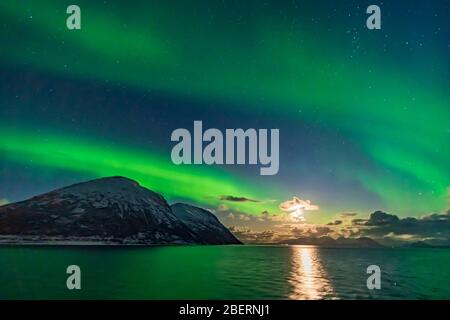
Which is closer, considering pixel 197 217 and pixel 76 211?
pixel 197 217

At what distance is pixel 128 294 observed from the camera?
7.10 m

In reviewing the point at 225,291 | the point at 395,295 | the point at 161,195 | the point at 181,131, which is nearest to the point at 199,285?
the point at 225,291

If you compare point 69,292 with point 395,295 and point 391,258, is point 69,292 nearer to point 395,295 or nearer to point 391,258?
point 395,295

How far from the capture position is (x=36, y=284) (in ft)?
24.5

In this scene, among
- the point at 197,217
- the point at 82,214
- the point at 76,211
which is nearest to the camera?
the point at 197,217

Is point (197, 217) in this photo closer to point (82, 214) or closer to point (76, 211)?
point (82, 214)

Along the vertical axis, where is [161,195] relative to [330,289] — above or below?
above

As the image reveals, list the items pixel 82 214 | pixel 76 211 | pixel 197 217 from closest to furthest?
pixel 197 217, pixel 82 214, pixel 76 211

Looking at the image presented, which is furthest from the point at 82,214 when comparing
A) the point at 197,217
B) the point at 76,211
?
the point at 197,217
